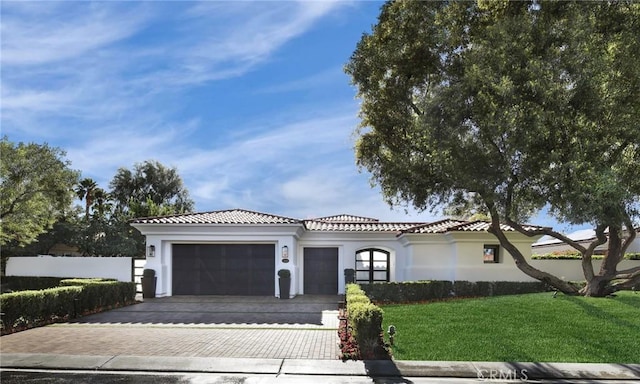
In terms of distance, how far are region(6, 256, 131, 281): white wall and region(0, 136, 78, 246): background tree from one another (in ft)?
6.08

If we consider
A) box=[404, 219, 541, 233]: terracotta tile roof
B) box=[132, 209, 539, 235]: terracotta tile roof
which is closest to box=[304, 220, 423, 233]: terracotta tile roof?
box=[132, 209, 539, 235]: terracotta tile roof

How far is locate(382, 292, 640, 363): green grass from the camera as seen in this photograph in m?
9.38

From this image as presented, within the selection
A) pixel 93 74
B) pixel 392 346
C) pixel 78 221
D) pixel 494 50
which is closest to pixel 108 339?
pixel 392 346

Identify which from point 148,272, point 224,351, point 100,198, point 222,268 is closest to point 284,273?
point 222,268

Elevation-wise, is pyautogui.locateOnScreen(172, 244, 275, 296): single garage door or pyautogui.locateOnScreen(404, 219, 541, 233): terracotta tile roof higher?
pyautogui.locateOnScreen(404, 219, 541, 233): terracotta tile roof

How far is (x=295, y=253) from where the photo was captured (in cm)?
2123

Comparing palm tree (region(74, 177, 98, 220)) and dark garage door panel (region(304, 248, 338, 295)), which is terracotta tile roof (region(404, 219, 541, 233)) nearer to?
dark garage door panel (region(304, 248, 338, 295))

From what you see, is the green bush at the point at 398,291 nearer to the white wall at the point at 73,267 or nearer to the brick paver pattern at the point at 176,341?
the brick paver pattern at the point at 176,341

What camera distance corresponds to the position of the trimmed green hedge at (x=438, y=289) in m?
17.0

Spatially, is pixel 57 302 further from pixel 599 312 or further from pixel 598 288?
pixel 598 288

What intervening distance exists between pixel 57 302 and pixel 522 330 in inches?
517

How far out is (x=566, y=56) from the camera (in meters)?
12.3

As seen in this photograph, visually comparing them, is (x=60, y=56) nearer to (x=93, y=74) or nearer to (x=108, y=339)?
(x=93, y=74)

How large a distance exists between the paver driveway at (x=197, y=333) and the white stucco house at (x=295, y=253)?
11.3 feet
